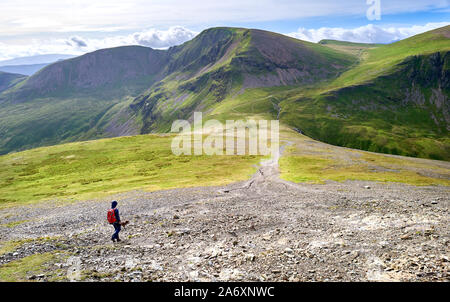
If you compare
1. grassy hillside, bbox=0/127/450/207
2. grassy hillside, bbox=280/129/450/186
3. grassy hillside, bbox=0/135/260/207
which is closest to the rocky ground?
grassy hillside, bbox=0/127/450/207

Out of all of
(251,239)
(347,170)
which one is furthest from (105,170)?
(347,170)

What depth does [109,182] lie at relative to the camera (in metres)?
69.5

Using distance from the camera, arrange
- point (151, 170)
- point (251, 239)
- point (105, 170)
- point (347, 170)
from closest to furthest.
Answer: point (251, 239)
point (347, 170)
point (151, 170)
point (105, 170)

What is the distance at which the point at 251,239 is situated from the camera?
25.3 metres

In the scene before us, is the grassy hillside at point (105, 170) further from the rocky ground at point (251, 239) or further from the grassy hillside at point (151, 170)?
the rocky ground at point (251, 239)

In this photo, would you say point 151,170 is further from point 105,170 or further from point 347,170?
point 347,170

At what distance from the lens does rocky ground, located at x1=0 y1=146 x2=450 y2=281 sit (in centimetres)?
1858

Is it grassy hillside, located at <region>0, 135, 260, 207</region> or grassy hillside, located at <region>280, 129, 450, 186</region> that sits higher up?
grassy hillside, located at <region>280, 129, 450, 186</region>

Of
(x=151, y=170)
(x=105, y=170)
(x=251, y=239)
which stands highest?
(x=251, y=239)

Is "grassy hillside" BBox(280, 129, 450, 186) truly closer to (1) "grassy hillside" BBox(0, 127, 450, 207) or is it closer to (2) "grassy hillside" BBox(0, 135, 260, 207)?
(1) "grassy hillside" BBox(0, 127, 450, 207)

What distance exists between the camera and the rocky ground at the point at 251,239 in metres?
18.6

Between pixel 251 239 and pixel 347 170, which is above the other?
pixel 251 239

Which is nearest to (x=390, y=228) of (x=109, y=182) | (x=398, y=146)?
(x=109, y=182)
